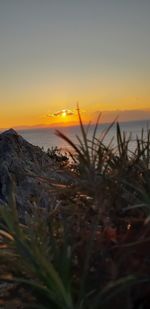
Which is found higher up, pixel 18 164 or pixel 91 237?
pixel 91 237

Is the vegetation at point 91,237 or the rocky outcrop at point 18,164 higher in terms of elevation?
the vegetation at point 91,237

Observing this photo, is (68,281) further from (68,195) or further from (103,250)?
(68,195)

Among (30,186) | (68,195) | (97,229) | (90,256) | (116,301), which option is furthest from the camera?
(30,186)

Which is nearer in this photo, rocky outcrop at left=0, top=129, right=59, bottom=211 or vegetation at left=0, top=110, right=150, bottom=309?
vegetation at left=0, top=110, right=150, bottom=309

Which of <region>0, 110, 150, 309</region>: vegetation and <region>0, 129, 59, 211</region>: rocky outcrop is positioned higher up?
<region>0, 110, 150, 309</region>: vegetation

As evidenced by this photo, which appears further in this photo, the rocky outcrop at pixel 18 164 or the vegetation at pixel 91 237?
the rocky outcrop at pixel 18 164

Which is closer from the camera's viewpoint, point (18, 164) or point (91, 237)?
point (91, 237)

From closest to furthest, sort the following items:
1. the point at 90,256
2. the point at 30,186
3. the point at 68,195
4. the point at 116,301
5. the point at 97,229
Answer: the point at 116,301 → the point at 90,256 → the point at 97,229 → the point at 68,195 → the point at 30,186

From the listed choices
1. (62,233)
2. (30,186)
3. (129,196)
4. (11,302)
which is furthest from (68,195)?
(30,186)
